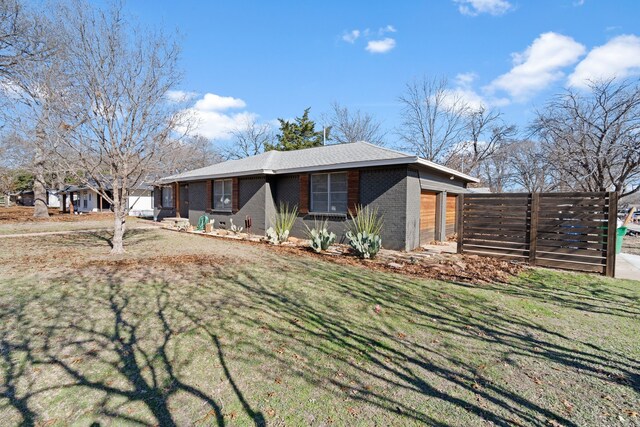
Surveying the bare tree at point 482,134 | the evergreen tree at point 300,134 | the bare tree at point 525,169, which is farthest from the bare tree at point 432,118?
the evergreen tree at point 300,134

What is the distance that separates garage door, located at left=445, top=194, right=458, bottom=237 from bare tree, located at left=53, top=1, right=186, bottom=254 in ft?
35.2

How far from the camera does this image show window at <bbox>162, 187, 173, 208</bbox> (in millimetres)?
20469

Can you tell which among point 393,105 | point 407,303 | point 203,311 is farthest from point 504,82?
point 203,311

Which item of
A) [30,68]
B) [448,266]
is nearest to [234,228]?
[30,68]

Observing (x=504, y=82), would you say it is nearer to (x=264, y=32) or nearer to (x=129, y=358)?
(x=264, y=32)

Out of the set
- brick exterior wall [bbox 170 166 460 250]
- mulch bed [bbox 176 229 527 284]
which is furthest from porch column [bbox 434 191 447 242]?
mulch bed [bbox 176 229 527 284]

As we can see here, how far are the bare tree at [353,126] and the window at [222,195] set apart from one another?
65.8 feet

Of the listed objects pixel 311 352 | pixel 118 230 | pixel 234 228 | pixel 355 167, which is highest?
pixel 355 167

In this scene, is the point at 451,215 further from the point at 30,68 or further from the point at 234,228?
the point at 30,68

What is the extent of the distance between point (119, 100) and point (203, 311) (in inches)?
258

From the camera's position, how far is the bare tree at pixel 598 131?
1103 centimetres

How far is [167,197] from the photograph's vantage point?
20859mm

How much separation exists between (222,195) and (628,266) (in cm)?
1478

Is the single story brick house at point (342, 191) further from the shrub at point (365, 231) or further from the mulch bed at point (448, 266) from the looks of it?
the mulch bed at point (448, 266)
